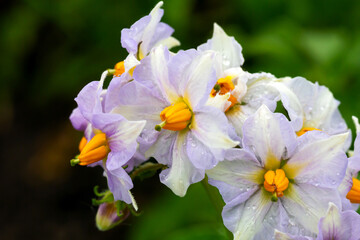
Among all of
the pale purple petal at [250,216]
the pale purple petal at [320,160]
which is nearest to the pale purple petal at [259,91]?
the pale purple petal at [320,160]

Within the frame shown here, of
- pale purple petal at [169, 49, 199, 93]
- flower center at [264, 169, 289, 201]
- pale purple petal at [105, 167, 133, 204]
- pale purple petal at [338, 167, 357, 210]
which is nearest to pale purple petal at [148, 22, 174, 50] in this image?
pale purple petal at [169, 49, 199, 93]

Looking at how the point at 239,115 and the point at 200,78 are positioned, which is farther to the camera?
the point at 239,115

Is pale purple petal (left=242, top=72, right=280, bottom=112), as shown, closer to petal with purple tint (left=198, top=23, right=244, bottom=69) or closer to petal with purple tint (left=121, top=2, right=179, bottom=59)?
petal with purple tint (left=198, top=23, right=244, bottom=69)

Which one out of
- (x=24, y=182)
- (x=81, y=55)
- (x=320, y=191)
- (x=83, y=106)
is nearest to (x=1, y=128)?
(x=24, y=182)

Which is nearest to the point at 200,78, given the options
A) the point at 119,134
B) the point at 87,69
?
the point at 119,134

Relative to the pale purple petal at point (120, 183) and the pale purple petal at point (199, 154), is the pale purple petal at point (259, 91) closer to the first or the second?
the pale purple petal at point (199, 154)

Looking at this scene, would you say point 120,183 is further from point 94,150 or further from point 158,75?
point 158,75

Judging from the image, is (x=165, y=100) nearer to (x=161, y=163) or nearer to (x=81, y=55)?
(x=161, y=163)

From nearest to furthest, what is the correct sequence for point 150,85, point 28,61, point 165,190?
point 150,85
point 165,190
point 28,61
